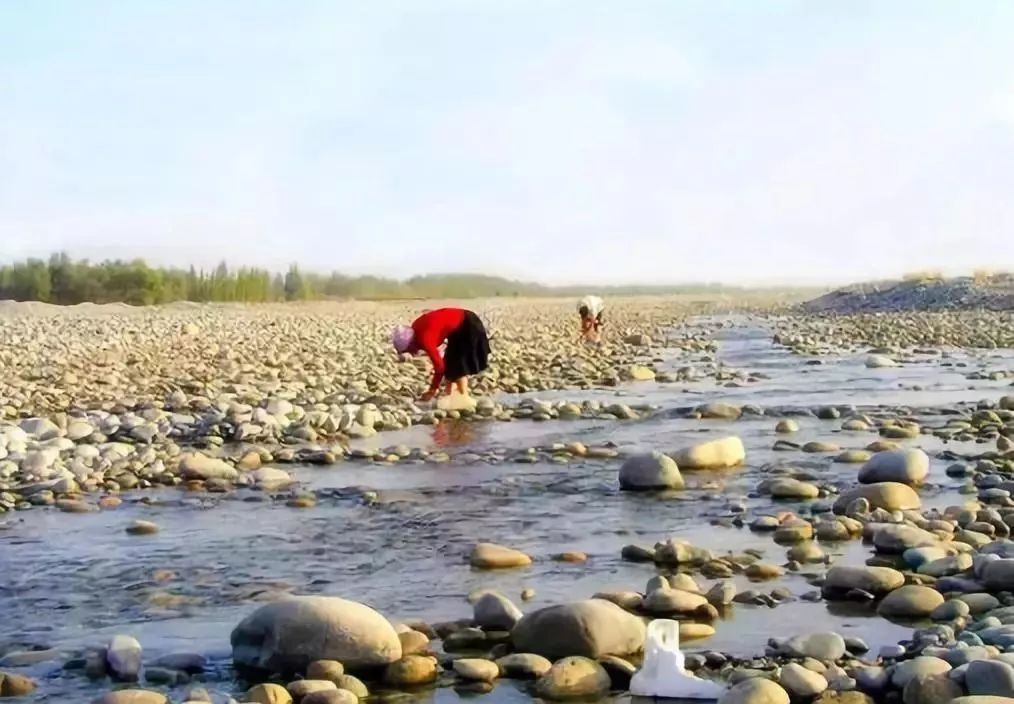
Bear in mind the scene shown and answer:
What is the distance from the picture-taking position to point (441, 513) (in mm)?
7414

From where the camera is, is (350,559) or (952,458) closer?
(350,559)

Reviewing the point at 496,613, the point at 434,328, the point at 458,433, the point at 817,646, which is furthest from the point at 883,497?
the point at 434,328

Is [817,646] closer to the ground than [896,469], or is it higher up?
closer to the ground

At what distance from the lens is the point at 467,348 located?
12.6m

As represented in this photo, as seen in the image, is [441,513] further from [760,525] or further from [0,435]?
[0,435]

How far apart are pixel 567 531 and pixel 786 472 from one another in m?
2.41

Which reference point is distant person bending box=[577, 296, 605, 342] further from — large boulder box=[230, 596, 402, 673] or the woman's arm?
large boulder box=[230, 596, 402, 673]

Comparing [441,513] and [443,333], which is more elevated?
[443,333]

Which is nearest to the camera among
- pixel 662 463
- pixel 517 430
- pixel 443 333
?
pixel 662 463

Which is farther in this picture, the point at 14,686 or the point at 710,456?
the point at 710,456

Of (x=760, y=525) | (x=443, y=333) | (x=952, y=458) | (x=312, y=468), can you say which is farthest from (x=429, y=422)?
(x=760, y=525)

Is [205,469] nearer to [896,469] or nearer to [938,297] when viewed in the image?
[896,469]

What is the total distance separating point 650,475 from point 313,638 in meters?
3.97

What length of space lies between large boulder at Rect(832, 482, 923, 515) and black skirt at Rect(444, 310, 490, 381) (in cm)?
577
